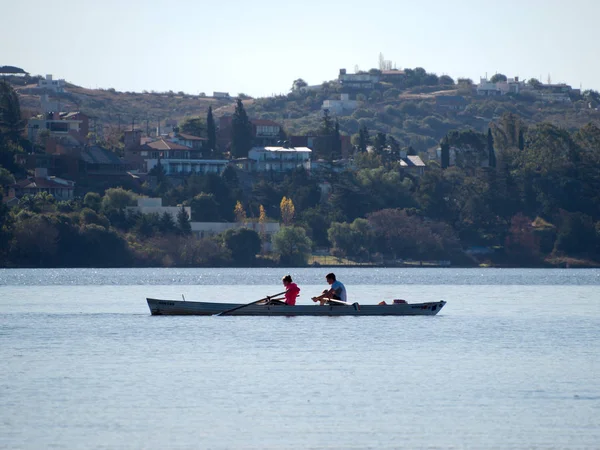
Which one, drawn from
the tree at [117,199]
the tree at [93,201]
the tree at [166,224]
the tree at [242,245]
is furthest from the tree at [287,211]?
the tree at [93,201]

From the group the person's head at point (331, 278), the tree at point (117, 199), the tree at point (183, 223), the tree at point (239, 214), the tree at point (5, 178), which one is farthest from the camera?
the tree at point (239, 214)

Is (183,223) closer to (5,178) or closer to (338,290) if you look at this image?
(5,178)

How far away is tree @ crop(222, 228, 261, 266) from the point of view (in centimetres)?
17175

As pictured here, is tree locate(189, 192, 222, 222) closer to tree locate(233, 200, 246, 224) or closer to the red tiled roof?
tree locate(233, 200, 246, 224)

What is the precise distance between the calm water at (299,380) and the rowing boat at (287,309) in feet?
1.59

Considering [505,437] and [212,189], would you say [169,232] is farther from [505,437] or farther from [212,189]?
[505,437]

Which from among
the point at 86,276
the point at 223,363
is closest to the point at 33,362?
the point at 223,363

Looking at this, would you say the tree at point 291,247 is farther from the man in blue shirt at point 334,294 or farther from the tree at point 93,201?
the man in blue shirt at point 334,294

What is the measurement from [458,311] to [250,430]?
42.1m

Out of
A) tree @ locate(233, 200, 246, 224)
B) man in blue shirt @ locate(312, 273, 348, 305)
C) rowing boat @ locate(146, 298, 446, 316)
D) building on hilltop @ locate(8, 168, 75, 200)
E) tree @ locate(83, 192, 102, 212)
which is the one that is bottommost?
rowing boat @ locate(146, 298, 446, 316)

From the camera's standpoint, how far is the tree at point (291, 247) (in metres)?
172

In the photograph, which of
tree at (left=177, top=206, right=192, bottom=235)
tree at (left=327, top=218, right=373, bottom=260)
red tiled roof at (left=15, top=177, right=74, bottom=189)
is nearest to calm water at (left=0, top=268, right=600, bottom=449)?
tree at (left=177, top=206, right=192, bottom=235)

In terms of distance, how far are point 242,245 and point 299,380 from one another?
133 meters

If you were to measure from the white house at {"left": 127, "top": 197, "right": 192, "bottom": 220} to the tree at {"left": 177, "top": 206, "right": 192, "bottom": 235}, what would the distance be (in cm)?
254
